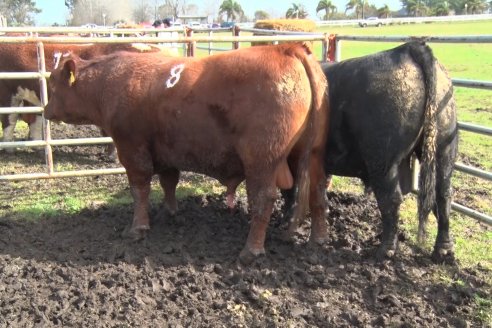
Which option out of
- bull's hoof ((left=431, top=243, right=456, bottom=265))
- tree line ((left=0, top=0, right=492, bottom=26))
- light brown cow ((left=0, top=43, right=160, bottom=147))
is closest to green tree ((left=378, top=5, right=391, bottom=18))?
tree line ((left=0, top=0, right=492, bottom=26))

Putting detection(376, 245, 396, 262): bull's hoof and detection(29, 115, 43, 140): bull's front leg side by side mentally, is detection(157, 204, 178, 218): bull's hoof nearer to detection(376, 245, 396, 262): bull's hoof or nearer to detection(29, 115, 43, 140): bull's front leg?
detection(376, 245, 396, 262): bull's hoof

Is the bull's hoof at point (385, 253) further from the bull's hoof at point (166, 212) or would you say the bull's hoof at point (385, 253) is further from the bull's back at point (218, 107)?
the bull's hoof at point (166, 212)

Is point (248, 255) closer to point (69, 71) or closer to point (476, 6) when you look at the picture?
point (69, 71)

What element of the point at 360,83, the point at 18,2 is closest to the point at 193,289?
the point at 360,83

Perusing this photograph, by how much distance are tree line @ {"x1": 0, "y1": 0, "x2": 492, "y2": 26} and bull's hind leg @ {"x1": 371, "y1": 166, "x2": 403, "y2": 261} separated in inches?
1931

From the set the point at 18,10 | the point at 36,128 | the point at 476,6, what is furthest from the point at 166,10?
the point at 36,128

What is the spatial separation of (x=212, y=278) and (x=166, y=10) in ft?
263

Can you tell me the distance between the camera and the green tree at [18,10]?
66.1 metres

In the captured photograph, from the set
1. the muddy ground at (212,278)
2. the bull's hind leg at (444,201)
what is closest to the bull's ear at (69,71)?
the muddy ground at (212,278)

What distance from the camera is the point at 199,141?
4.34 metres

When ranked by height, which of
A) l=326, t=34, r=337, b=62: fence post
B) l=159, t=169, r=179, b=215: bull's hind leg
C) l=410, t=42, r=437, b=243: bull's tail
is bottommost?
l=159, t=169, r=179, b=215: bull's hind leg

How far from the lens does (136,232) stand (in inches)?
187

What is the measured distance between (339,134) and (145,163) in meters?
1.66

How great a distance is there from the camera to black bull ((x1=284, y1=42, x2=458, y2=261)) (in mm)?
3979
